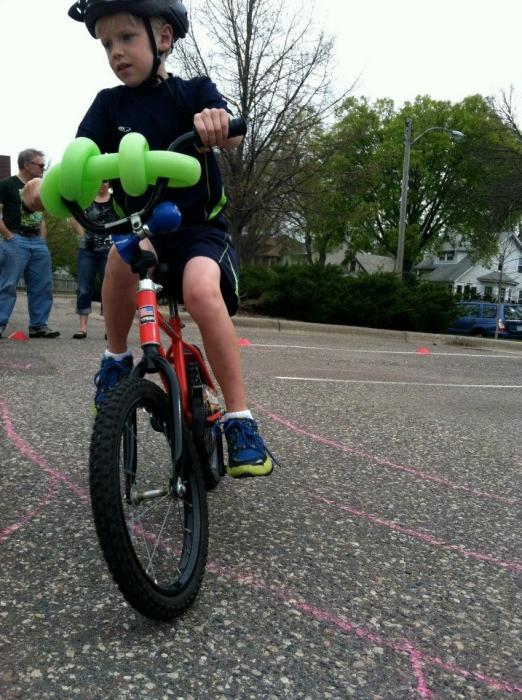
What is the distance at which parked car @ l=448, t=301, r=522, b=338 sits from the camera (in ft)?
76.5

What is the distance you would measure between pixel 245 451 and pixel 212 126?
40.9 inches

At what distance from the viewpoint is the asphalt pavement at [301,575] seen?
5.59 ft

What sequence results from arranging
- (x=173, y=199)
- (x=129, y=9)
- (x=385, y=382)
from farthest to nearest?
(x=385, y=382)
(x=173, y=199)
(x=129, y=9)

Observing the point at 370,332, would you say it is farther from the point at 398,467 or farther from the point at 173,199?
the point at 173,199

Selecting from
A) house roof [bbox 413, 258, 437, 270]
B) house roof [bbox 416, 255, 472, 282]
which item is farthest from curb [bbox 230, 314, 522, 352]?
house roof [bbox 413, 258, 437, 270]

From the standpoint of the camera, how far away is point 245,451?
2365 mm

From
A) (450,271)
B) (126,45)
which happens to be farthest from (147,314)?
(450,271)

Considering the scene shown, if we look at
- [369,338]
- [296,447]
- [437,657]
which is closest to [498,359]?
[369,338]

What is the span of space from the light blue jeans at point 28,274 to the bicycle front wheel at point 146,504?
19.9ft

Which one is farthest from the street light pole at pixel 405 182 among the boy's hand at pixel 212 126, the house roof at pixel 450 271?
the house roof at pixel 450 271

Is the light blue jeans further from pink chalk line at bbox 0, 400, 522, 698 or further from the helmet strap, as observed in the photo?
pink chalk line at bbox 0, 400, 522, 698

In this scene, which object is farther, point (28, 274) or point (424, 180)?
point (424, 180)

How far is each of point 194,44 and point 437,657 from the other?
17575mm

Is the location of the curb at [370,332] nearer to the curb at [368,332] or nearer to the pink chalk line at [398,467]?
the curb at [368,332]
